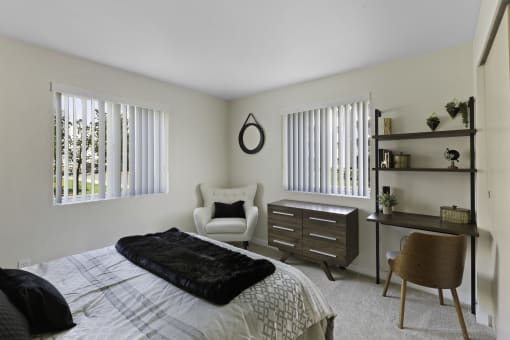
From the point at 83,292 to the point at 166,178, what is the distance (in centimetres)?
227

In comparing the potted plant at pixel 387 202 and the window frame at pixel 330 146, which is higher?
the window frame at pixel 330 146

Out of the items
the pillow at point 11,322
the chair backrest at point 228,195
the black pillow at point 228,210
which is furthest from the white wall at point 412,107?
the pillow at point 11,322

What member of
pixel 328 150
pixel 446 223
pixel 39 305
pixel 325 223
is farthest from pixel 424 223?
pixel 39 305

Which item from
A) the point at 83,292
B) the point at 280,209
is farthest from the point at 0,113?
the point at 280,209

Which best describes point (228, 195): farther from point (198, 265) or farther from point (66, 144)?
point (198, 265)

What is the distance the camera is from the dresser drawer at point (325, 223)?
2.68 m

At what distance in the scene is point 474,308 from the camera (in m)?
2.15

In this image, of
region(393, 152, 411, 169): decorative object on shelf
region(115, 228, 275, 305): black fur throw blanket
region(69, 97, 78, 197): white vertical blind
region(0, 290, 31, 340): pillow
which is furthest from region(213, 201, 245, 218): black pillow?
region(0, 290, 31, 340): pillow

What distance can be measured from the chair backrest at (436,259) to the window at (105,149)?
123 inches

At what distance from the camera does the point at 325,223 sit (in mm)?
2785

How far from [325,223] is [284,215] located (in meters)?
0.55

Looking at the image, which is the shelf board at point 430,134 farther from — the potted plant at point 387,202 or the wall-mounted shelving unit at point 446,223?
the potted plant at point 387,202

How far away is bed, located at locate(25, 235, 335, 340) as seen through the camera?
3.62 ft

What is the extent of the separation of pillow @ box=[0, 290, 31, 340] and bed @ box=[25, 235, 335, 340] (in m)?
0.14
